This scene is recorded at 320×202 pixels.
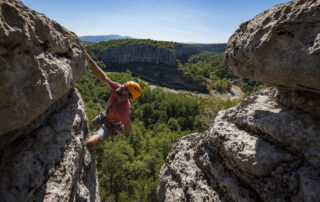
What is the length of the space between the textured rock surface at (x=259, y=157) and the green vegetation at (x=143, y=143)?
3.79m

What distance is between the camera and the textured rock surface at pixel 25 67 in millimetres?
2451

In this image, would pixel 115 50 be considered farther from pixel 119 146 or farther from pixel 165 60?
pixel 119 146

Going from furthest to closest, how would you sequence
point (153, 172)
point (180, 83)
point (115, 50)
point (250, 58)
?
point (115, 50) < point (180, 83) < point (153, 172) < point (250, 58)

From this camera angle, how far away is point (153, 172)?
2298 cm

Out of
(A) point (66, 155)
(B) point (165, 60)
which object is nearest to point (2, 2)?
(A) point (66, 155)

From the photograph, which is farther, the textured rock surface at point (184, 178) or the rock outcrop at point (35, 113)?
the textured rock surface at point (184, 178)

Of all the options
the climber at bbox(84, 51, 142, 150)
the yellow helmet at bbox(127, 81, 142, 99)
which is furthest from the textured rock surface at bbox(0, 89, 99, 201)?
→ the yellow helmet at bbox(127, 81, 142, 99)

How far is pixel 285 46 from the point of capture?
2.98 m

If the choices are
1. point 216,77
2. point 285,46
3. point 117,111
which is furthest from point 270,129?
point 216,77

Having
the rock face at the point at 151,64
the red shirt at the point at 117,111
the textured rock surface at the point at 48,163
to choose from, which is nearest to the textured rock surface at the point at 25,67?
the textured rock surface at the point at 48,163

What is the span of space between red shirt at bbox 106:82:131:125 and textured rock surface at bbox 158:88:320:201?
213cm

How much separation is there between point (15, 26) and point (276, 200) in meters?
4.69

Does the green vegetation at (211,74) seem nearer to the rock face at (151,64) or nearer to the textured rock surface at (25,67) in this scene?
the rock face at (151,64)

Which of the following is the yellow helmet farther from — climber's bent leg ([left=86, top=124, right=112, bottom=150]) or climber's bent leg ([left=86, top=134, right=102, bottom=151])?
climber's bent leg ([left=86, top=134, right=102, bottom=151])
